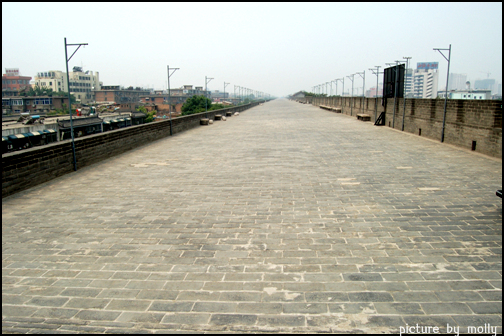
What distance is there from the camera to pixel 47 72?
154 meters

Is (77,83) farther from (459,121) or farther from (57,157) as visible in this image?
(459,121)

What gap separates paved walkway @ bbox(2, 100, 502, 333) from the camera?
324cm

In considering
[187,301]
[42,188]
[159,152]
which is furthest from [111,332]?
[159,152]

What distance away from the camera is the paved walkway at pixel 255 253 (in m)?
3.24

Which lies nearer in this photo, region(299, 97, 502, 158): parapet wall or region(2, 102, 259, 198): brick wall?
region(2, 102, 259, 198): brick wall

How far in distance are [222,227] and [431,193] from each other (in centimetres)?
450

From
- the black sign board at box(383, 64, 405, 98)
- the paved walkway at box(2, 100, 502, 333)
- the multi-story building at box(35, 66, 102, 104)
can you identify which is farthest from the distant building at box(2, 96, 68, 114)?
the paved walkway at box(2, 100, 502, 333)

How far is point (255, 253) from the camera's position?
14.9ft

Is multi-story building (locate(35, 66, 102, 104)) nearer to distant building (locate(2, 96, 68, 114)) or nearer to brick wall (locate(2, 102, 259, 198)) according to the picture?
distant building (locate(2, 96, 68, 114))

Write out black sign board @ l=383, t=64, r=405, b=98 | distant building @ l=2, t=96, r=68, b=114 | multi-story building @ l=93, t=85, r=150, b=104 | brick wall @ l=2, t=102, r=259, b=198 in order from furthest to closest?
1. multi-story building @ l=93, t=85, r=150, b=104
2. distant building @ l=2, t=96, r=68, b=114
3. black sign board @ l=383, t=64, r=405, b=98
4. brick wall @ l=2, t=102, r=259, b=198

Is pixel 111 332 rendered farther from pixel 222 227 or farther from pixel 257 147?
pixel 257 147

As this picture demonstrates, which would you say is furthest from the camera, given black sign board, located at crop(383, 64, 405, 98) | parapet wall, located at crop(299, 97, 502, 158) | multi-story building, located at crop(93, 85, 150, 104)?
multi-story building, located at crop(93, 85, 150, 104)

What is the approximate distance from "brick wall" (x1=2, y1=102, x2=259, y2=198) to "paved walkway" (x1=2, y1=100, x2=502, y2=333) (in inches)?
13.0

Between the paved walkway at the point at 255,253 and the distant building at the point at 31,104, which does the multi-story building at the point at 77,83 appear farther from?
the paved walkway at the point at 255,253
